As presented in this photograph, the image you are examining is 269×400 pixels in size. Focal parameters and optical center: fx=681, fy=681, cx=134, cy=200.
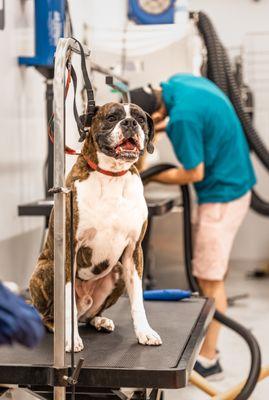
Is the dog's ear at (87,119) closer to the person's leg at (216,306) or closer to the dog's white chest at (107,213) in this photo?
the dog's white chest at (107,213)

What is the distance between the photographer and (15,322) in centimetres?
88

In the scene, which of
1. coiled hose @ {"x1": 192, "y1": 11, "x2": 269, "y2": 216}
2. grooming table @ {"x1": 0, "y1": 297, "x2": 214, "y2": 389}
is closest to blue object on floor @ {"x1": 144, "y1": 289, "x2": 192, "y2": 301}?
grooming table @ {"x1": 0, "y1": 297, "x2": 214, "y2": 389}

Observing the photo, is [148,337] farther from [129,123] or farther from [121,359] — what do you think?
[129,123]

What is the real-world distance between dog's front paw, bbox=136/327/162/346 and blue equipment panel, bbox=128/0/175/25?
11.4 ft

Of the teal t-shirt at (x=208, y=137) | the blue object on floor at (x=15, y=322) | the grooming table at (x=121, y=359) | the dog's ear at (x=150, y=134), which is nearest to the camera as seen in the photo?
the blue object on floor at (x=15, y=322)

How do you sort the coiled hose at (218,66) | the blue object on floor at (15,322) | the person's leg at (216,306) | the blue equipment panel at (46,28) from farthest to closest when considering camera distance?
the coiled hose at (218,66)
the person's leg at (216,306)
the blue equipment panel at (46,28)
the blue object on floor at (15,322)

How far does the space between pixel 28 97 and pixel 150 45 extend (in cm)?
139

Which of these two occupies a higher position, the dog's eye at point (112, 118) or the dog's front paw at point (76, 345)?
the dog's eye at point (112, 118)

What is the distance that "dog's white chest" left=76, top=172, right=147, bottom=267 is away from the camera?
1.77 m

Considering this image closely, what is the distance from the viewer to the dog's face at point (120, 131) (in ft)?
5.74

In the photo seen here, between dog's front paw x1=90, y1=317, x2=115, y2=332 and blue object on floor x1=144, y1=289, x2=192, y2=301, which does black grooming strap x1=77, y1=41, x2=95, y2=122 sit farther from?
blue object on floor x1=144, y1=289, x2=192, y2=301

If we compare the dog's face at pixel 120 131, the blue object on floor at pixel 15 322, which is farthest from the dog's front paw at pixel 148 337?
the blue object on floor at pixel 15 322

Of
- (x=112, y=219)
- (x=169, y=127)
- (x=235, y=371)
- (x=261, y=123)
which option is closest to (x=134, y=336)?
(x=112, y=219)

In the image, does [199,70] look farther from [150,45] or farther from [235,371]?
[235,371]
